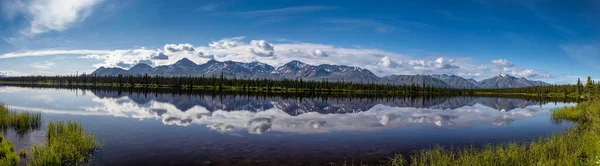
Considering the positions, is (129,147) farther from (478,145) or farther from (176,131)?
(478,145)

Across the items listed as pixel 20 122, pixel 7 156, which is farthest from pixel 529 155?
pixel 20 122

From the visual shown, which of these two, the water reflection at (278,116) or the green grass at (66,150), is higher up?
the green grass at (66,150)

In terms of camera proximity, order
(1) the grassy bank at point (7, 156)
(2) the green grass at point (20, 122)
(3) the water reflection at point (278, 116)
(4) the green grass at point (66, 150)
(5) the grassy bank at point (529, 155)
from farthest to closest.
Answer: (3) the water reflection at point (278, 116) < (2) the green grass at point (20, 122) < (4) the green grass at point (66, 150) < (1) the grassy bank at point (7, 156) < (5) the grassy bank at point (529, 155)

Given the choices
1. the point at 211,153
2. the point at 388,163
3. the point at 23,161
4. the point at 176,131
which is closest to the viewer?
the point at 23,161

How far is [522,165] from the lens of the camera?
1552 cm

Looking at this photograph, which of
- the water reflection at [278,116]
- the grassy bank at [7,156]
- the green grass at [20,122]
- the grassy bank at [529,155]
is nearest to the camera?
the grassy bank at [529,155]

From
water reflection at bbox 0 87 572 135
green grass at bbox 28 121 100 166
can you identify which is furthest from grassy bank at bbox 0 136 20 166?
water reflection at bbox 0 87 572 135

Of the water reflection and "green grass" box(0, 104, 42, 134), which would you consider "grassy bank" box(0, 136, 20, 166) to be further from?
the water reflection

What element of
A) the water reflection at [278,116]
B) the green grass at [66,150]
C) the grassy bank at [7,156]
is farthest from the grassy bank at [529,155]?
the grassy bank at [7,156]

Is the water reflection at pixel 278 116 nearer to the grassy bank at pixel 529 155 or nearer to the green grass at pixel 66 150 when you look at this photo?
the green grass at pixel 66 150

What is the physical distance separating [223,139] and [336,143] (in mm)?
8906

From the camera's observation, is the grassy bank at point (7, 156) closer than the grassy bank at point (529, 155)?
No

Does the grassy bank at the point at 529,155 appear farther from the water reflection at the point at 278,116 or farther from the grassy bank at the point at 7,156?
the grassy bank at the point at 7,156

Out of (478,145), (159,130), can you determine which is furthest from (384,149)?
(159,130)
